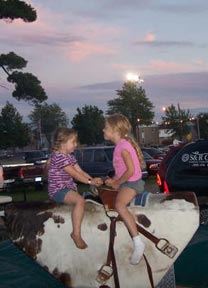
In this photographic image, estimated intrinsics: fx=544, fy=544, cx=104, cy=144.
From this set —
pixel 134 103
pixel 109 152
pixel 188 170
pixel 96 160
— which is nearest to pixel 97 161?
pixel 96 160

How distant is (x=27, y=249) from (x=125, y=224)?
1024mm

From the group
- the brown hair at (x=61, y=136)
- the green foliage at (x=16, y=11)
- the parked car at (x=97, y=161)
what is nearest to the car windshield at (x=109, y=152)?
the parked car at (x=97, y=161)

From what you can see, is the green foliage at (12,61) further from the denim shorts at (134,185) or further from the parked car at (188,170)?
the denim shorts at (134,185)

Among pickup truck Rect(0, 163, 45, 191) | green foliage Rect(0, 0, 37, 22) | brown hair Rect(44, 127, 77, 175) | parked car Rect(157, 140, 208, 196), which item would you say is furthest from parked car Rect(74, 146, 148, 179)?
brown hair Rect(44, 127, 77, 175)

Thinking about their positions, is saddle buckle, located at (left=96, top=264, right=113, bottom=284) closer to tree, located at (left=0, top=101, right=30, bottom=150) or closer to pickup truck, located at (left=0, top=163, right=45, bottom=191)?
pickup truck, located at (left=0, top=163, right=45, bottom=191)

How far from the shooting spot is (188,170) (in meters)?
8.84

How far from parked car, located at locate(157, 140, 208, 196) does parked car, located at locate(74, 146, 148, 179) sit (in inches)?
456

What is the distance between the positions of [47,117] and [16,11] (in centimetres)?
11216

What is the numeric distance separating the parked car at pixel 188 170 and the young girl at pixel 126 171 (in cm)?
371

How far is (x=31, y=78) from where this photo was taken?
2919cm

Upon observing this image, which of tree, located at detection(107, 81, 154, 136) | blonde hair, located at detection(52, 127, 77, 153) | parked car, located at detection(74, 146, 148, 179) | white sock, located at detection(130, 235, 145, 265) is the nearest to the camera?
white sock, located at detection(130, 235, 145, 265)

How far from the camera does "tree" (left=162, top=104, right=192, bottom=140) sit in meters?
89.6

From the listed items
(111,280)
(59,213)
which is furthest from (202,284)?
(59,213)

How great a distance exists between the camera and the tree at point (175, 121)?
294 ft
